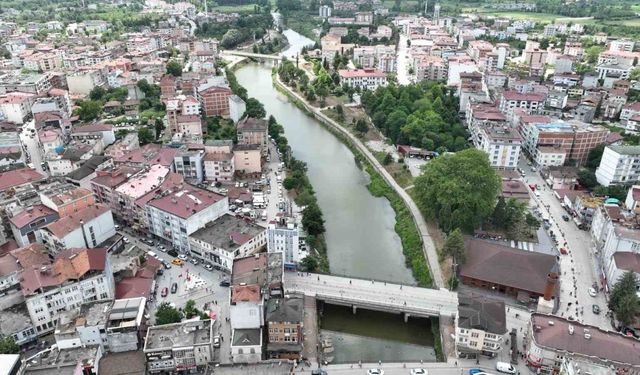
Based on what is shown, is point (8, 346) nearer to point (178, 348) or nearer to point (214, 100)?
point (178, 348)

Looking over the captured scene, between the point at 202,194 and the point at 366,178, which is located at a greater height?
the point at 202,194

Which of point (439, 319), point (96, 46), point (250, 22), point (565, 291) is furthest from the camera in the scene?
point (250, 22)

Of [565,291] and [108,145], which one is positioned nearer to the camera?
[565,291]

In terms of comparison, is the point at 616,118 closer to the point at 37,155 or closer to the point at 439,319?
the point at 439,319

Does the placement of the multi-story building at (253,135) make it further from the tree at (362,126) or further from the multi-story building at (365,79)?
the multi-story building at (365,79)

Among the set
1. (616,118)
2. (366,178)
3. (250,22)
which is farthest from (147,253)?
(250,22)

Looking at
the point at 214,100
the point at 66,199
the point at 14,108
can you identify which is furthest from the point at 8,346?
the point at 14,108
